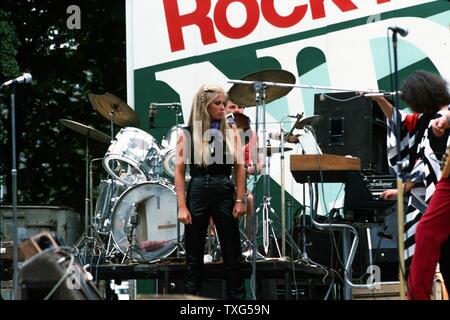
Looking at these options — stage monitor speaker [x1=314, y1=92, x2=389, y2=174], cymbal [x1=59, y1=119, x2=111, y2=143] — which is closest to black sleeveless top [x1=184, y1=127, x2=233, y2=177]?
stage monitor speaker [x1=314, y1=92, x2=389, y2=174]

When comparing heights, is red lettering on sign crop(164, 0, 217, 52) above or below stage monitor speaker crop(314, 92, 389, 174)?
above

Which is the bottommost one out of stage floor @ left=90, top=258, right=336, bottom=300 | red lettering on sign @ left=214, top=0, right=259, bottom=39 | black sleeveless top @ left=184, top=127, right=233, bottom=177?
stage floor @ left=90, top=258, right=336, bottom=300

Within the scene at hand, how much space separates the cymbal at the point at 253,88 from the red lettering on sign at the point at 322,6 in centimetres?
278

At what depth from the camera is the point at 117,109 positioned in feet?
38.7

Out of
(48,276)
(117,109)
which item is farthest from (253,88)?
(48,276)

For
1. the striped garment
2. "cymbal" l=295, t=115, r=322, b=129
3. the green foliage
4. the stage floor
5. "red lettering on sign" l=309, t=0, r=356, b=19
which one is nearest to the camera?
the striped garment

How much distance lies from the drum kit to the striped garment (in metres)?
2.91

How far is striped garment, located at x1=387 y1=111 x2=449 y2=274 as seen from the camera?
8.02 m

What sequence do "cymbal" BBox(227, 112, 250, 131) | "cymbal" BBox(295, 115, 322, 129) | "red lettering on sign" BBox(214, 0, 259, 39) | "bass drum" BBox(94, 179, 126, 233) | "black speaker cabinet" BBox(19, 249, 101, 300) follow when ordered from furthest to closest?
"red lettering on sign" BBox(214, 0, 259, 39)
"bass drum" BBox(94, 179, 126, 233)
"cymbal" BBox(227, 112, 250, 131)
"cymbal" BBox(295, 115, 322, 129)
"black speaker cabinet" BBox(19, 249, 101, 300)

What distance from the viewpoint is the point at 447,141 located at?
26.1 feet

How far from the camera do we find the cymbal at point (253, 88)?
33.3 ft

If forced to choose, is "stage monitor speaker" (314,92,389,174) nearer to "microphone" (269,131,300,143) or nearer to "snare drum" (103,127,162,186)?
"microphone" (269,131,300,143)
